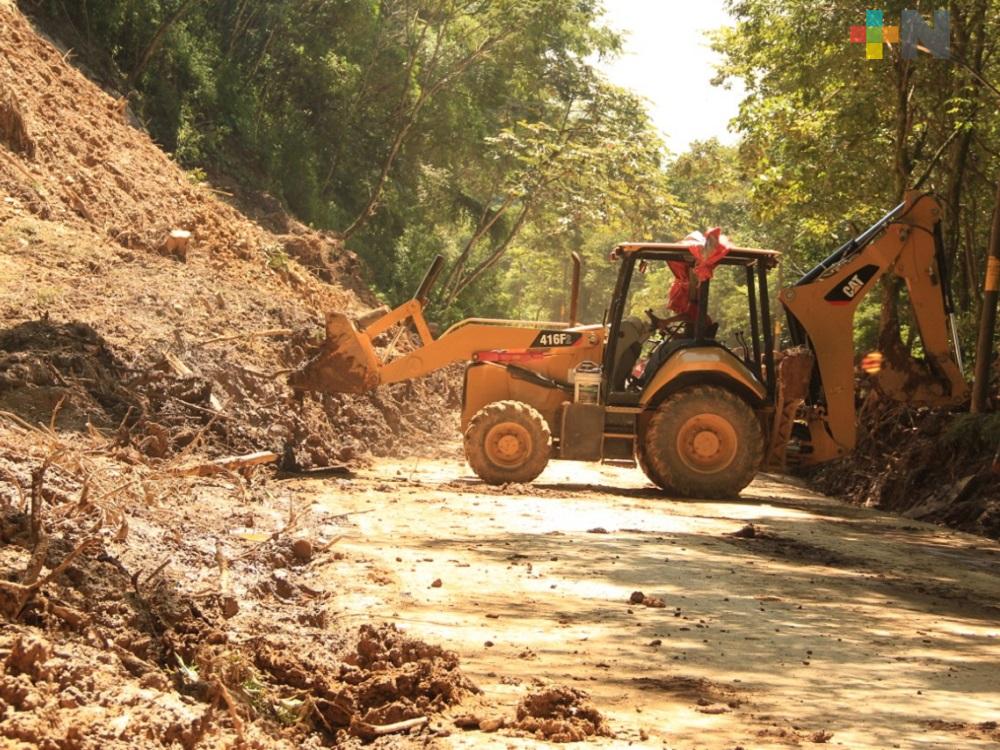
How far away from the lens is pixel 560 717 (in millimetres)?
5559

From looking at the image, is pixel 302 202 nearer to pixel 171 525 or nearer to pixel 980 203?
pixel 980 203

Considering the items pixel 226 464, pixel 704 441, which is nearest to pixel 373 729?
pixel 226 464

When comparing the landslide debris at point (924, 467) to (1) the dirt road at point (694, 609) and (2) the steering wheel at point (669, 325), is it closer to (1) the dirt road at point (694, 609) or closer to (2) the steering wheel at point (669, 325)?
(1) the dirt road at point (694, 609)

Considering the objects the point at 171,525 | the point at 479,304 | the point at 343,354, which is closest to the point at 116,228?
the point at 343,354

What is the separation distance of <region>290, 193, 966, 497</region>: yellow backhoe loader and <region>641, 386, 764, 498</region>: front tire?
13mm

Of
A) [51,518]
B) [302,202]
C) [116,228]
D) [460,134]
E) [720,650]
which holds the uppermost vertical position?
[460,134]

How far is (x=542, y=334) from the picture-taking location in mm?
15672

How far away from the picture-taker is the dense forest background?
22.6 metres

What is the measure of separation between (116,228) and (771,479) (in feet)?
33.6

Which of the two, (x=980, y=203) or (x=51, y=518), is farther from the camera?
(x=980, y=203)

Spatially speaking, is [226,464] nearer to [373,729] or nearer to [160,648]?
[160,648]

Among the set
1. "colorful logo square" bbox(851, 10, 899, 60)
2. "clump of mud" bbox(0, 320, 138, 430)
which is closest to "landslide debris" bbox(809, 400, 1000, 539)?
"colorful logo square" bbox(851, 10, 899, 60)

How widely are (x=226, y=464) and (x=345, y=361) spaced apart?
3482mm

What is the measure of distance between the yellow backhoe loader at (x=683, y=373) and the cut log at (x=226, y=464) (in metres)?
2.54
